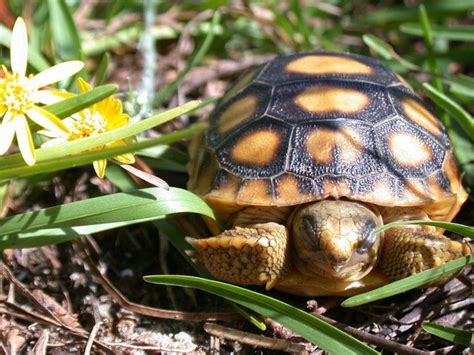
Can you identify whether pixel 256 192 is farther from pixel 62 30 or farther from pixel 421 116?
pixel 62 30

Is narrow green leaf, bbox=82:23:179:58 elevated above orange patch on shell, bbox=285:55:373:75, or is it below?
below

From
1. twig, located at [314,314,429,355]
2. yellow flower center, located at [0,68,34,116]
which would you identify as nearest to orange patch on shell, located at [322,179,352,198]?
twig, located at [314,314,429,355]

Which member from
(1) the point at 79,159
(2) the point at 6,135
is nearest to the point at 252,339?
(1) the point at 79,159

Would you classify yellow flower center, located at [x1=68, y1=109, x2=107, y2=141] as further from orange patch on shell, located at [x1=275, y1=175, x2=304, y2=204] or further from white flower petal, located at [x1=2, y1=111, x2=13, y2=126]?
orange patch on shell, located at [x1=275, y1=175, x2=304, y2=204]

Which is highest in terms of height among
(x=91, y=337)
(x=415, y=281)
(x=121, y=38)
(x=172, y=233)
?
(x=121, y=38)

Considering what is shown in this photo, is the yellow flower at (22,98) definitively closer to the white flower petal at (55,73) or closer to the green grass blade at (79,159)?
the white flower petal at (55,73)

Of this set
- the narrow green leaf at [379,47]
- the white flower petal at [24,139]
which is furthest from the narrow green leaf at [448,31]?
the white flower petal at [24,139]
